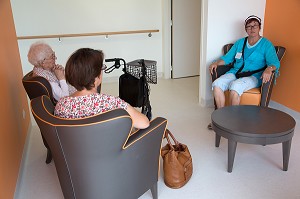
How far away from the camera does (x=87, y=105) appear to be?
1.56 meters

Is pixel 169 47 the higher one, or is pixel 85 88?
pixel 85 88

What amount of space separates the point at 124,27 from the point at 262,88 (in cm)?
299

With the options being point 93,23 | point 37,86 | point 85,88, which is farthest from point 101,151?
point 93,23

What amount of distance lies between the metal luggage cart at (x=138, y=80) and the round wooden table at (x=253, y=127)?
794 millimetres

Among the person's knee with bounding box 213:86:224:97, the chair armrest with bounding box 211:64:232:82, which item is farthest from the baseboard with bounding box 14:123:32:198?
the chair armrest with bounding box 211:64:232:82

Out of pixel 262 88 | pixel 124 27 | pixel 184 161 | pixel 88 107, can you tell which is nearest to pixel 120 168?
pixel 88 107

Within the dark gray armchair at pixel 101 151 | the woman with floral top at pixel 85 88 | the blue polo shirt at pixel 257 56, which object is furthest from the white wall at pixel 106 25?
the woman with floral top at pixel 85 88

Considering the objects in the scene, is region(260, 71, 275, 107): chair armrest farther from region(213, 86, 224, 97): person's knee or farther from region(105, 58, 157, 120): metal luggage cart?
region(105, 58, 157, 120): metal luggage cart

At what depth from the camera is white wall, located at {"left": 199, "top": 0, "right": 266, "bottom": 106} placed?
363 centimetres

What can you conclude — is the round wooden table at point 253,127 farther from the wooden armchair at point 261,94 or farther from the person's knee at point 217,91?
the person's knee at point 217,91

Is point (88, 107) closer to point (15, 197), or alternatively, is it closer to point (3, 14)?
point (15, 197)

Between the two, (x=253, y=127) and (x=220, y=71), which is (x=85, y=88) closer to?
(x=253, y=127)

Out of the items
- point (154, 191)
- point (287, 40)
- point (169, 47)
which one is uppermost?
point (287, 40)

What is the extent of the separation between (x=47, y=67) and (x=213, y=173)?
1.77m
